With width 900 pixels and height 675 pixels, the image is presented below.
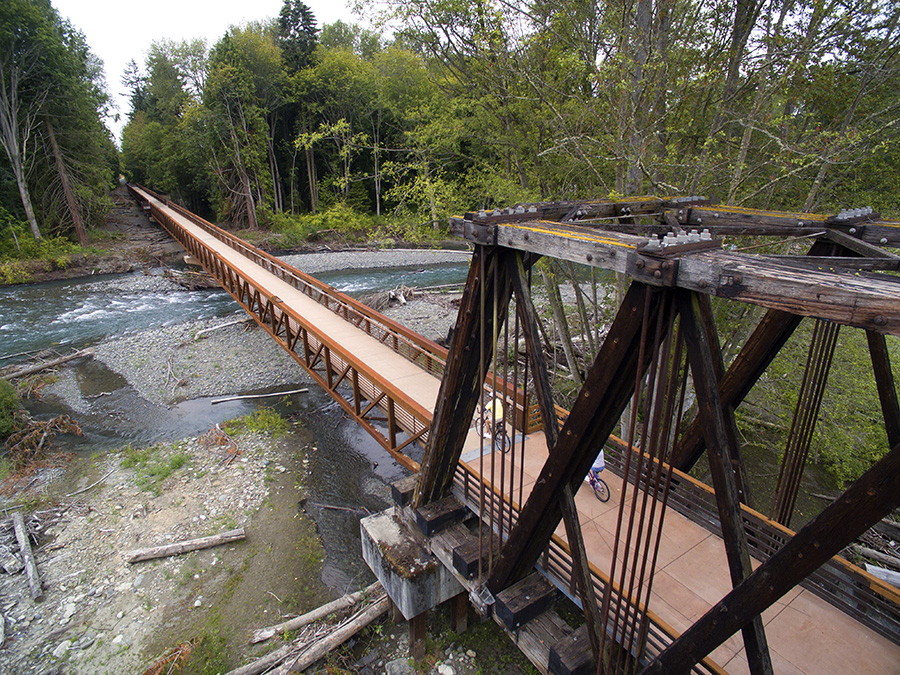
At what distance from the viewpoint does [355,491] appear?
→ 10828 mm

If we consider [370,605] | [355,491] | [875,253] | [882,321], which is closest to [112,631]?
[370,605]

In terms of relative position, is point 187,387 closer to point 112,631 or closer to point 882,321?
point 112,631

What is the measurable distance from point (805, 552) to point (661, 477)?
110 inches

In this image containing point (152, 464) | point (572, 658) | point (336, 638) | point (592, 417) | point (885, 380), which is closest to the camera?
point (592, 417)

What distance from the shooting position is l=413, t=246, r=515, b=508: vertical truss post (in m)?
4.28

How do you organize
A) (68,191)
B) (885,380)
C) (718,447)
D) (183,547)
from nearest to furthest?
(718,447)
(885,380)
(183,547)
(68,191)

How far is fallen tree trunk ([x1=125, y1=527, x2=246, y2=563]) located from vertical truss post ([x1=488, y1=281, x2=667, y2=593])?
7.14m

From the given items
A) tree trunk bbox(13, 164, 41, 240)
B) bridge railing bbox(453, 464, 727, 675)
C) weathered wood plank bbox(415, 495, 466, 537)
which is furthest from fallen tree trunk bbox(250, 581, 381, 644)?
tree trunk bbox(13, 164, 41, 240)

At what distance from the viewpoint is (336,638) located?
22.9 ft

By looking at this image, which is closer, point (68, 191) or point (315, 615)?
point (315, 615)

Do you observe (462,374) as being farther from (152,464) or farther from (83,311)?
(83,311)

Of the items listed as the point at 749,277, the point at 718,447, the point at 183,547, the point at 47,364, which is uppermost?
the point at 749,277

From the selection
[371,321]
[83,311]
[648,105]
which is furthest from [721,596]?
[83,311]

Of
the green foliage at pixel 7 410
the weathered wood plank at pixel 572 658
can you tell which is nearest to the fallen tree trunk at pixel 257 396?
the green foliage at pixel 7 410
